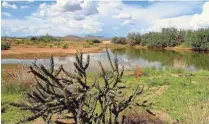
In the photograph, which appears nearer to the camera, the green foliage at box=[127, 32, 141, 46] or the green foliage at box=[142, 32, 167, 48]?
the green foliage at box=[142, 32, 167, 48]

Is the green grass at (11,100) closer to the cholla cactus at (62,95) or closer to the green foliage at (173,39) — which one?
the cholla cactus at (62,95)

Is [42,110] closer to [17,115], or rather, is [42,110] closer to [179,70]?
[17,115]

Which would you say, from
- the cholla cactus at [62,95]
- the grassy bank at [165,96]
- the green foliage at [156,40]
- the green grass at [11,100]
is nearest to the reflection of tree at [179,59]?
the grassy bank at [165,96]

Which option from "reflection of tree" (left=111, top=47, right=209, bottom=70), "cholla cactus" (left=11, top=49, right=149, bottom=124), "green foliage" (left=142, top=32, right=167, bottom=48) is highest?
"cholla cactus" (left=11, top=49, right=149, bottom=124)

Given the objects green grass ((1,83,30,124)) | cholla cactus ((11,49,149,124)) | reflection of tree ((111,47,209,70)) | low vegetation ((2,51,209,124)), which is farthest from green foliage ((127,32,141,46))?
cholla cactus ((11,49,149,124))

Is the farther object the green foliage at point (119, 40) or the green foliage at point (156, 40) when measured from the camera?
the green foliage at point (119, 40)

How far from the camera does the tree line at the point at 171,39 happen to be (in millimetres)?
67438

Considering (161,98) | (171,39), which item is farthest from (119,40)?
(161,98)

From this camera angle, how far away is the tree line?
67.4 metres

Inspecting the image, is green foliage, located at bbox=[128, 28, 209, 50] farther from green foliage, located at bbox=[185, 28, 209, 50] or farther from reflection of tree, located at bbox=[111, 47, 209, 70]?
reflection of tree, located at bbox=[111, 47, 209, 70]

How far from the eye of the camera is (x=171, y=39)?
79.2 metres

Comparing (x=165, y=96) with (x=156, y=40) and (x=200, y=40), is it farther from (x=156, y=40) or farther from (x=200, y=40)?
(x=156, y=40)

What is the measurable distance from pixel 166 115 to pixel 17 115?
4.91 metres

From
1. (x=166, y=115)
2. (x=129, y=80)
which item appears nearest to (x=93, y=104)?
(x=166, y=115)
